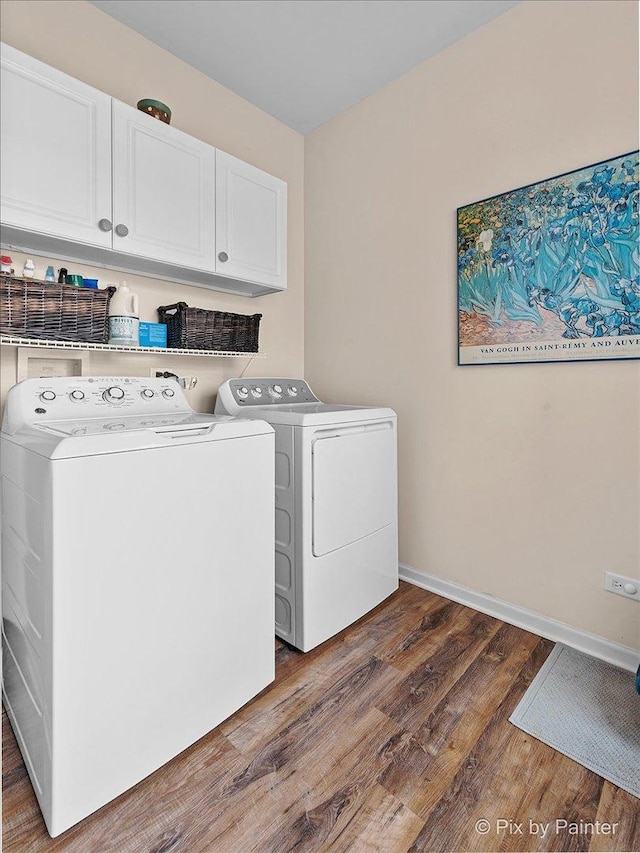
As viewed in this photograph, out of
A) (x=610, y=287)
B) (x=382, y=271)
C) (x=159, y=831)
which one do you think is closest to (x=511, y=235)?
(x=610, y=287)

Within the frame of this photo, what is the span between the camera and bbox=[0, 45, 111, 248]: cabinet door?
1429 millimetres

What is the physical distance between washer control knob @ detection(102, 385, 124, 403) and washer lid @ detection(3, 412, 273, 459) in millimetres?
148

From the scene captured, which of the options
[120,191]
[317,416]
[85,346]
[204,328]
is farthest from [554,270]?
[85,346]

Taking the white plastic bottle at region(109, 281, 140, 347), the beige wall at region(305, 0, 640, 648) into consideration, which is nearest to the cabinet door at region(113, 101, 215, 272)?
the white plastic bottle at region(109, 281, 140, 347)

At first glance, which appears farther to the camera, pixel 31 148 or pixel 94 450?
pixel 31 148

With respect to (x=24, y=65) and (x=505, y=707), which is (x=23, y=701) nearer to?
(x=505, y=707)

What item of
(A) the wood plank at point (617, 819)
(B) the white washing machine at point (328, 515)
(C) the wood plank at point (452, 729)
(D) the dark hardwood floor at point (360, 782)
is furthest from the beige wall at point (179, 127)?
(A) the wood plank at point (617, 819)

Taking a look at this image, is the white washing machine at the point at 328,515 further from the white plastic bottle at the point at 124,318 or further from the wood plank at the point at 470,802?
the wood plank at the point at 470,802

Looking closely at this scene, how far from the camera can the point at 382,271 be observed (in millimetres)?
2412

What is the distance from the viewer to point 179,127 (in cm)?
217

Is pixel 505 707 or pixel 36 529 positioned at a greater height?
pixel 36 529

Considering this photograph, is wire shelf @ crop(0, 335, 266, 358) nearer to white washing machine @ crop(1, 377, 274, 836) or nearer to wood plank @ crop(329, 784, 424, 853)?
white washing machine @ crop(1, 377, 274, 836)

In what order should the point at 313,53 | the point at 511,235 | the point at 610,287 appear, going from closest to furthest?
the point at 610,287 < the point at 511,235 < the point at 313,53

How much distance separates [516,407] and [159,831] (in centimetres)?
187
